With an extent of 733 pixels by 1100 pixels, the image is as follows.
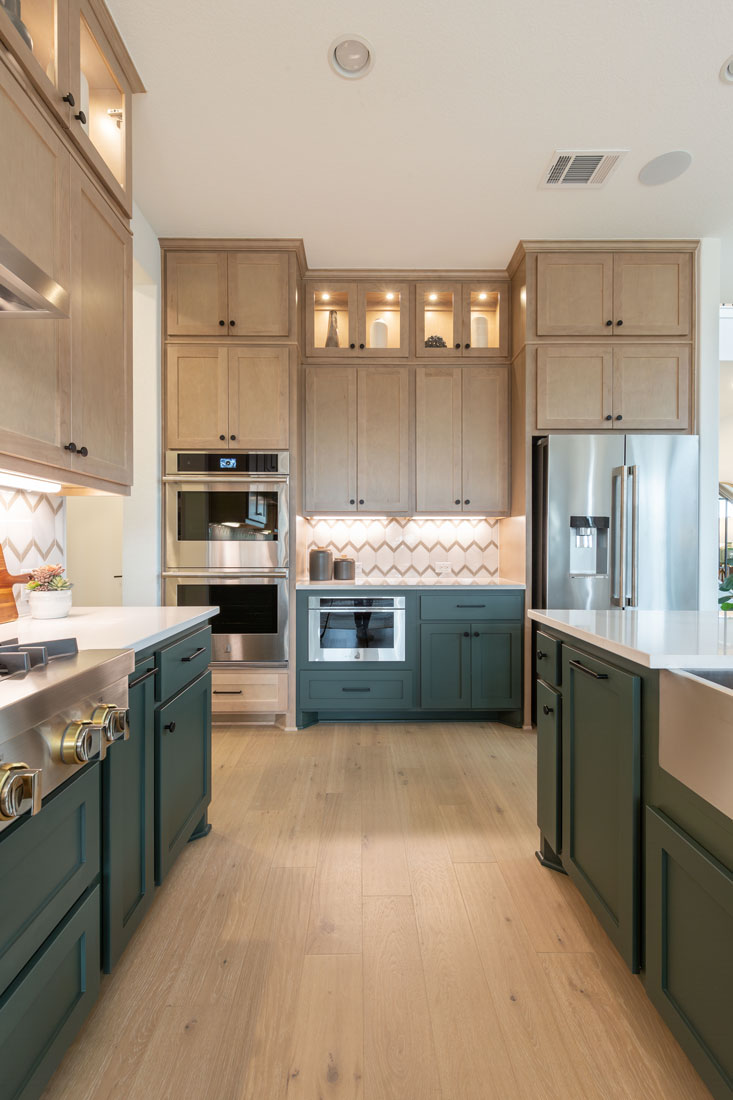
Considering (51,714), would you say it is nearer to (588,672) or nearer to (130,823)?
(130,823)

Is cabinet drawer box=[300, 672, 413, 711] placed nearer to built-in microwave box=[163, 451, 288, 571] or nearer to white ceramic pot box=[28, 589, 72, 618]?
built-in microwave box=[163, 451, 288, 571]

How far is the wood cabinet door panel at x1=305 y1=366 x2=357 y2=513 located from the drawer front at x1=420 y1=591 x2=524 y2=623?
864 mm

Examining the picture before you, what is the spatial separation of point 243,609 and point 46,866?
97.1 inches

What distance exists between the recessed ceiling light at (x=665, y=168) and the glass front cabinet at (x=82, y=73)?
91.8 inches

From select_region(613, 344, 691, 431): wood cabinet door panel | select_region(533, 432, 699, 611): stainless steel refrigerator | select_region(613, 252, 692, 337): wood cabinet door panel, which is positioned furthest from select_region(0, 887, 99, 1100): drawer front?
select_region(613, 252, 692, 337): wood cabinet door panel

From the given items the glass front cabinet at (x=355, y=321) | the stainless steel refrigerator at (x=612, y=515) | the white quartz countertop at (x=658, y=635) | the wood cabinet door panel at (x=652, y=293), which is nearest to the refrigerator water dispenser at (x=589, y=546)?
the stainless steel refrigerator at (x=612, y=515)

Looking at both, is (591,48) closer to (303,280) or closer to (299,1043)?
(303,280)

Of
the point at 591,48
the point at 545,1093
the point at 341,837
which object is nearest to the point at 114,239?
the point at 591,48

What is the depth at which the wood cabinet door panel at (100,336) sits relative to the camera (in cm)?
177

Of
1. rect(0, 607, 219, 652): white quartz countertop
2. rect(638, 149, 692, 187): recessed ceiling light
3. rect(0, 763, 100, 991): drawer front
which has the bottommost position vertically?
rect(0, 763, 100, 991): drawer front

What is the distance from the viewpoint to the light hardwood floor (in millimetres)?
1199

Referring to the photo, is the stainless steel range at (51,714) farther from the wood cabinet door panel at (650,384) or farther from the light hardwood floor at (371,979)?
the wood cabinet door panel at (650,384)

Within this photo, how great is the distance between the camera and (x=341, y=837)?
7.26ft

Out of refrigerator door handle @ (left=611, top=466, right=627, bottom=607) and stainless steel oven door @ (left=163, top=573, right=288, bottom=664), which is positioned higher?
refrigerator door handle @ (left=611, top=466, right=627, bottom=607)
